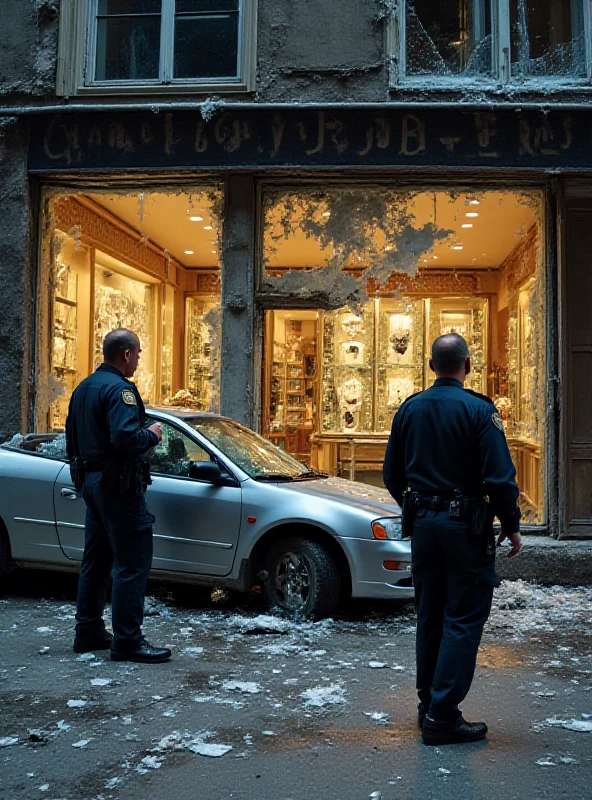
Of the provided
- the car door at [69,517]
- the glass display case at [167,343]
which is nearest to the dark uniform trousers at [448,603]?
the car door at [69,517]

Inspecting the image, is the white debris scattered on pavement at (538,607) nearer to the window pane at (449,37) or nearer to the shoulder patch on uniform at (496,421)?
the shoulder patch on uniform at (496,421)

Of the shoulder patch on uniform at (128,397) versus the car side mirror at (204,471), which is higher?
the shoulder patch on uniform at (128,397)

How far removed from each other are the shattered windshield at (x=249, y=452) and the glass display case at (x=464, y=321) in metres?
5.88

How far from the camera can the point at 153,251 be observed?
12828 mm

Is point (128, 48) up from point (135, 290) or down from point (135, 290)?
up

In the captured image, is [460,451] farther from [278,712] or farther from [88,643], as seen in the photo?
[88,643]

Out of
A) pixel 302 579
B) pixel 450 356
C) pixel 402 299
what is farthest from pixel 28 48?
pixel 450 356

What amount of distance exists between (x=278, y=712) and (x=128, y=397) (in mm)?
2134

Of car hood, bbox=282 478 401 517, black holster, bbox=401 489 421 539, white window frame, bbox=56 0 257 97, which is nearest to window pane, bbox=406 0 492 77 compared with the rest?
white window frame, bbox=56 0 257 97

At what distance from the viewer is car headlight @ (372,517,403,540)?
21.6 ft

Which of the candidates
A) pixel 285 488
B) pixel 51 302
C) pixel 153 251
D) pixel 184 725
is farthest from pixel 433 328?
pixel 184 725

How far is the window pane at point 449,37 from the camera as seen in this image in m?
9.48

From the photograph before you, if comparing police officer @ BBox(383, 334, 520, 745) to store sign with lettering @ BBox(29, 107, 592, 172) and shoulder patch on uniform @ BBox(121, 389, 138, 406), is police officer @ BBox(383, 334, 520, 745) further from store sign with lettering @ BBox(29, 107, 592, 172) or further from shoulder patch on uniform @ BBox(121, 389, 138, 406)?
store sign with lettering @ BBox(29, 107, 592, 172)

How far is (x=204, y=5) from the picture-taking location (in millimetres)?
9805
